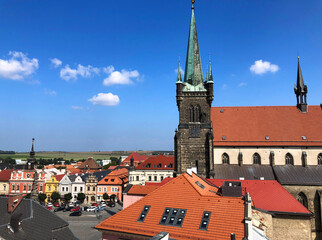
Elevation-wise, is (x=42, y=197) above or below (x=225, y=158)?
below

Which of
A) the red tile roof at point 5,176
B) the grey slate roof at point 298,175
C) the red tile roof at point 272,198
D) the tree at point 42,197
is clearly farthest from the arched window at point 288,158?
the red tile roof at point 5,176

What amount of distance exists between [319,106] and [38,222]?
3992cm

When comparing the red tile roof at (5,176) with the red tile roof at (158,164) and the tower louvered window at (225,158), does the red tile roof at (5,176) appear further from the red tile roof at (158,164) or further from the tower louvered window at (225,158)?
the tower louvered window at (225,158)

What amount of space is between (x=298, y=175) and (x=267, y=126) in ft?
25.4

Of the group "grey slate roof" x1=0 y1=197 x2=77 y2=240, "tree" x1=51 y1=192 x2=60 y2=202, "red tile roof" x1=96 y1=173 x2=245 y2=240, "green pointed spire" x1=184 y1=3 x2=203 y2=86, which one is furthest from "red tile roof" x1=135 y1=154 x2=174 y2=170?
"red tile roof" x1=96 y1=173 x2=245 y2=240

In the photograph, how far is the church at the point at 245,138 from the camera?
32688 mm

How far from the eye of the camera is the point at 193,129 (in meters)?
35.3

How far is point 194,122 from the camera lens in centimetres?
3553

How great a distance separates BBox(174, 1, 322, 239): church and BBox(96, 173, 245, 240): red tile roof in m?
17.2

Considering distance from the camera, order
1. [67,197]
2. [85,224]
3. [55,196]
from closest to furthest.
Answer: [85,224] < [55,196] < [67,197]

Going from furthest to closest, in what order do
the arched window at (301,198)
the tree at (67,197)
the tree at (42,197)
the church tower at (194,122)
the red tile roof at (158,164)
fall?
the red tile roof at (158,164)
the tree at (67,197)
the tree at (42,197)
the church tower at (194,122)
the arched window at (301,198)

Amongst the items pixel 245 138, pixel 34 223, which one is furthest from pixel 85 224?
pixel 245 138

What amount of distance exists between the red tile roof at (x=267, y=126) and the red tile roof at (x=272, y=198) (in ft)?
29.0

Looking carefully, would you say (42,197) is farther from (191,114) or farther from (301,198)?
(301,198)
